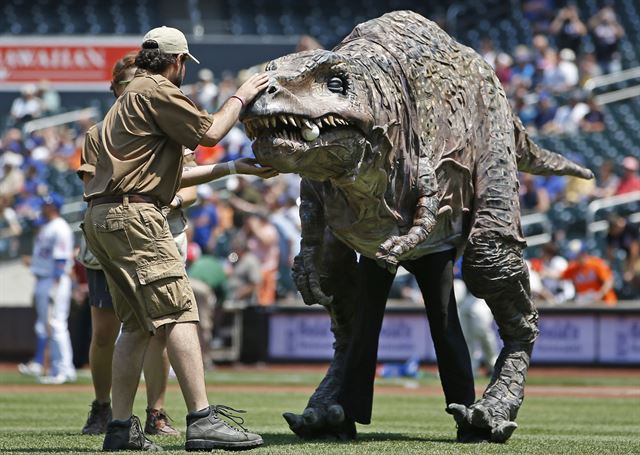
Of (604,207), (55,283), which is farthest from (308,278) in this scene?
(604,207)

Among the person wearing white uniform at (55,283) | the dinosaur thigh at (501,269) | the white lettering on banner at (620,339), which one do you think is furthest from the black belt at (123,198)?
the white lettering on banner at (620,339)

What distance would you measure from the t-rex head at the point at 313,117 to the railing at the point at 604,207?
41.8 ft

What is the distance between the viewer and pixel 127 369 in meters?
6.91

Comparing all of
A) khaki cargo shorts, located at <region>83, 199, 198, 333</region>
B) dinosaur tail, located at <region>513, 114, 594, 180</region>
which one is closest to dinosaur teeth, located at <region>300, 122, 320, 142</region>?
khaki cargo shorts, located at <region>83, 199, 198, 333</region>

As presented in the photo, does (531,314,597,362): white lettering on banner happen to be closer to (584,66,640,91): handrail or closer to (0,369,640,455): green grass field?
(0,369,640,455): green grass field

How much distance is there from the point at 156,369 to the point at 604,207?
12.5 metres

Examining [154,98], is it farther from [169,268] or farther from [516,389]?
[516,389]

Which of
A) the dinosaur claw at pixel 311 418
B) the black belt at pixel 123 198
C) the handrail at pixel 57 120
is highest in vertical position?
the handrail at pixel 57 120

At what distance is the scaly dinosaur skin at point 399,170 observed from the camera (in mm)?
6637

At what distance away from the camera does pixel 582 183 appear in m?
19.6

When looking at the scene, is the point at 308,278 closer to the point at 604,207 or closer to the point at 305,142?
the point at 305,142

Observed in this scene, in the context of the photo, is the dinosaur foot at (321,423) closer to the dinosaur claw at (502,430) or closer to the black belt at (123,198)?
the dinosaur claw at (502,430)

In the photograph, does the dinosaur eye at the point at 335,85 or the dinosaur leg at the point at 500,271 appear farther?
the dinosaur leg at the point at 500,271

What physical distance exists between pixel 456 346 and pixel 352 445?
3.01 feet
